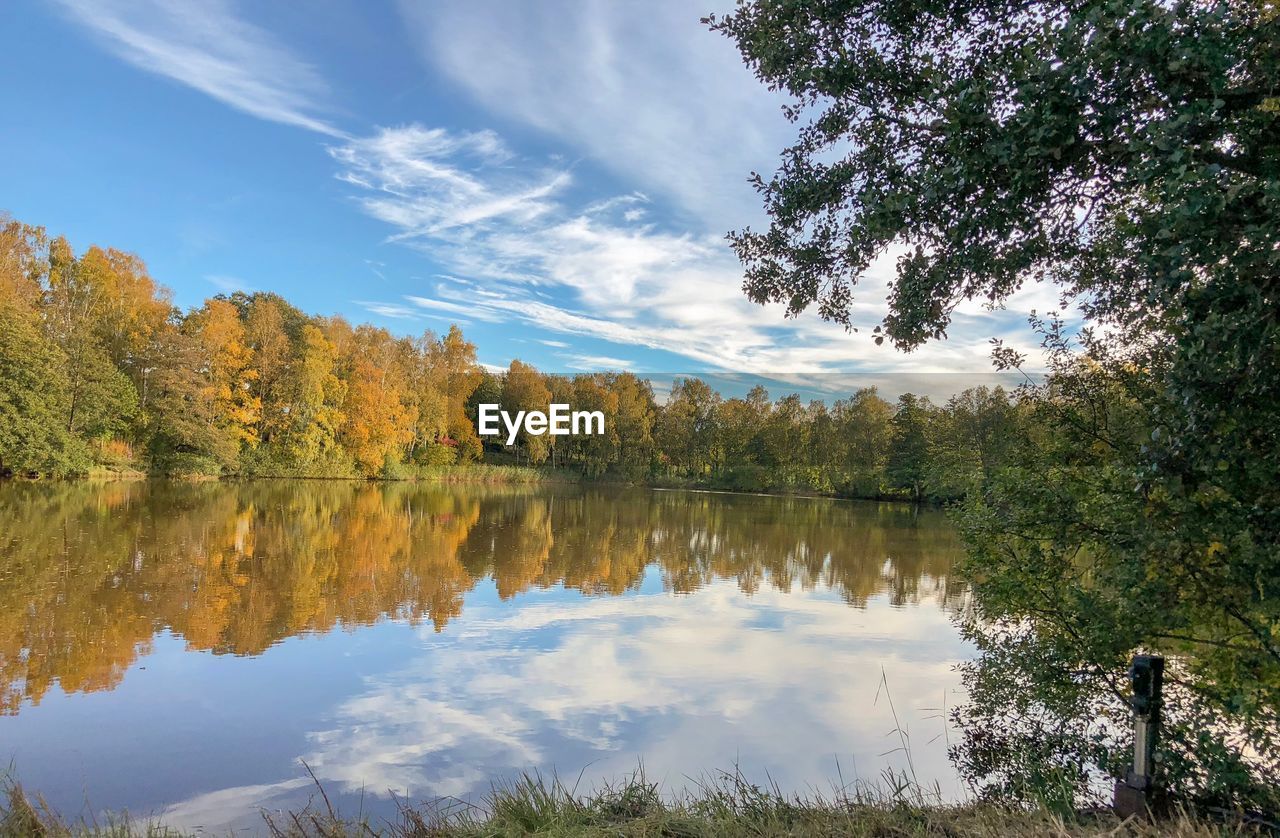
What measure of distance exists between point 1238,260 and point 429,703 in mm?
7041

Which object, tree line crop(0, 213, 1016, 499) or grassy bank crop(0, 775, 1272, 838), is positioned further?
tree line crop(0, 213, 1016, 499)

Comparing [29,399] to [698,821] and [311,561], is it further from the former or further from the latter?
[698,821]

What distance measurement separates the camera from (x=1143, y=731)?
3.88m

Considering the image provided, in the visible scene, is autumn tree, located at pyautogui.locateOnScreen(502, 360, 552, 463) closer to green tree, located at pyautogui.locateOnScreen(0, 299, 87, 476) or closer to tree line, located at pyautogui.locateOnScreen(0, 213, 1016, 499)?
tree line, located at pyautogui.locateOnScreen(0, 213, 1016, 499)

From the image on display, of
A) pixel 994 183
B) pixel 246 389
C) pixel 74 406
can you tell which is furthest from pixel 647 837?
pixel 246 389

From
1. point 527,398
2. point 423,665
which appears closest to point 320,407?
point 527,398

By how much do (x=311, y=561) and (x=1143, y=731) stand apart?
14.5m

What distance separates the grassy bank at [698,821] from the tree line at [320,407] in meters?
12.3

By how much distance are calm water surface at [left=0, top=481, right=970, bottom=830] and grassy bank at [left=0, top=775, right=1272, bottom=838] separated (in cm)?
102

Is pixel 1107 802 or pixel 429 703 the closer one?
pixel 1107 802

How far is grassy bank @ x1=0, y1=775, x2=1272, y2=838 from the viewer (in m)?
3.37

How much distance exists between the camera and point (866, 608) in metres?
12.7

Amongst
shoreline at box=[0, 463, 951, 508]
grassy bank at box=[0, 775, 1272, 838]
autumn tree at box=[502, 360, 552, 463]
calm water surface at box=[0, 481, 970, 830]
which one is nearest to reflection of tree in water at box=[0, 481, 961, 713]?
calm water surface at box=[0, 481, 970, 830]

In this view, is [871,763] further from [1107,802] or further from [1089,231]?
[1089,231]
